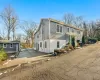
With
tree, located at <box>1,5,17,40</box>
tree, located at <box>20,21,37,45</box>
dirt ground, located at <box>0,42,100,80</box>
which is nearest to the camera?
dirt ground, located at <box>0,42,100,80</box>

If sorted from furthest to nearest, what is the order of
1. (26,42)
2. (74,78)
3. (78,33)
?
(26,42) → (78,33) → (74,78)

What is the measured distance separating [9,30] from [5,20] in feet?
11.5

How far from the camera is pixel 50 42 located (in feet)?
63.7

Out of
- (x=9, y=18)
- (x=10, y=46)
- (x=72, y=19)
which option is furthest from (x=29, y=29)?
(x=10, y=46)

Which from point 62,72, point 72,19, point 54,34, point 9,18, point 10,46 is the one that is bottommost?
point 62,72

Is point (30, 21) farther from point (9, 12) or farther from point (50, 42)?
point (50, 42)

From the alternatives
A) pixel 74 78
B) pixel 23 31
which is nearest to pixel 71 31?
pixel 74 78

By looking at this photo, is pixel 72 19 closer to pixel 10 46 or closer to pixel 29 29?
pixel 29 29

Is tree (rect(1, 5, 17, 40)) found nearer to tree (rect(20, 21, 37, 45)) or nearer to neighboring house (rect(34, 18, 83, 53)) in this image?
tree (rect(20, 21, 37, 45))

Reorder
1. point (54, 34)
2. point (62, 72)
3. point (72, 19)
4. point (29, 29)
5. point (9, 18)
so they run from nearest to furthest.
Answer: point (62, 72) < point (54, 34) < point (9, 18) < point (29, 29) < point (72, 19)

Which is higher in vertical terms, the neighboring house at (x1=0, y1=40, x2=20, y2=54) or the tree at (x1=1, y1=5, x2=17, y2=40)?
the tree at (x1=1, y1=5, x2=17, y2=40)

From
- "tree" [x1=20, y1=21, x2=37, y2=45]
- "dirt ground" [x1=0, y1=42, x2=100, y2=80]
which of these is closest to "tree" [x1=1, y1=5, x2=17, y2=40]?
"tree" [x1=20, y1=21, x2=37, y2=45]

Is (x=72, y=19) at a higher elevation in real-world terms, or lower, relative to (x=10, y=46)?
higher

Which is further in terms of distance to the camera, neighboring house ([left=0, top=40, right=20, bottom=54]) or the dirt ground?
neighboring house ([left=0, top=40, right=20, bottom=54])
